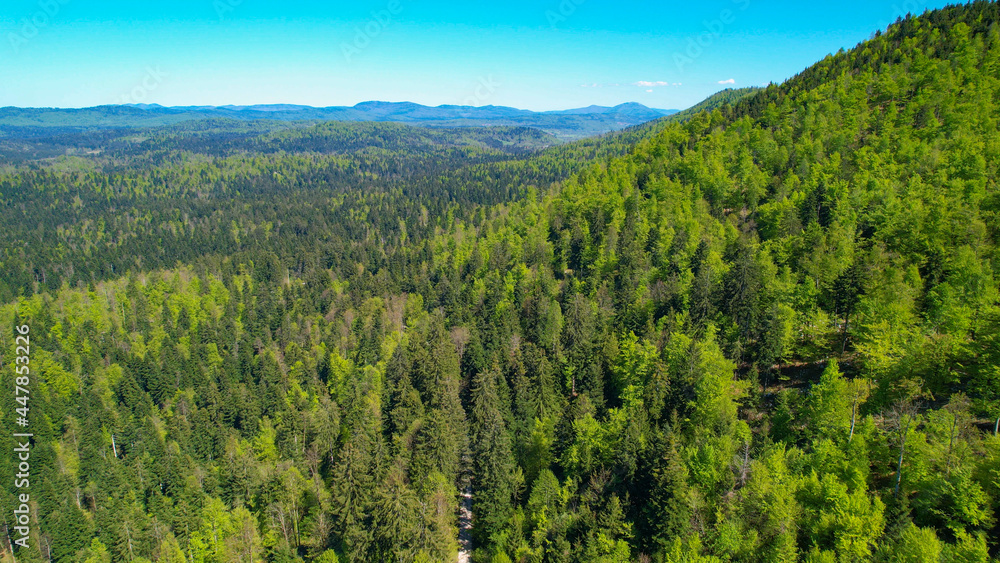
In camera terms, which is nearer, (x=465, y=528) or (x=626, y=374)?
(x=465, y=528)

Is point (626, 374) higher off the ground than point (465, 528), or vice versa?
point (626, 374)

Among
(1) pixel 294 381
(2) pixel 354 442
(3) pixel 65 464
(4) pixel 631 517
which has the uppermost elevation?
(4) pixel 631 517

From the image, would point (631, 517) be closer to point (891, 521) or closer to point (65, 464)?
point (891, 521)

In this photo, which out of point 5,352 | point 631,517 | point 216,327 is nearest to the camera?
point 631,517

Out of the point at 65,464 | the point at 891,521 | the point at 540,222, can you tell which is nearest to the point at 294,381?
the point at 65,464
